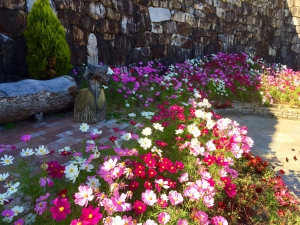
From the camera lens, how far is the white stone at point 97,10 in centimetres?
Result: 559

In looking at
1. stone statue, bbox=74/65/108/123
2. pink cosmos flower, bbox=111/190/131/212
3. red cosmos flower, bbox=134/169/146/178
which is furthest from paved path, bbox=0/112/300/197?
pink cosmos flower, bbox=111/190/131/212

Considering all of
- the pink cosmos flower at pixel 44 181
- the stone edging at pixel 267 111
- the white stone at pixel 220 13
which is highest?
the white stone at pixel 220 13

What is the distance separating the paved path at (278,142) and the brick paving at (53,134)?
2112mm

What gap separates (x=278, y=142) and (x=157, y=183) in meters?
3.11

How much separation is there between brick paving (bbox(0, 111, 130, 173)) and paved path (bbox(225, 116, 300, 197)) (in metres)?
2.11

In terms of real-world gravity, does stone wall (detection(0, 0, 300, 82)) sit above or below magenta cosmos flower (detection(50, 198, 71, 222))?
above

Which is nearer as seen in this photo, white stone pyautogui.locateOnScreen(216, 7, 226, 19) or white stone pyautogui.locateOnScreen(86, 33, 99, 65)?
white stone pyautogui.locateOnScreen(86, 33, 99, 65)

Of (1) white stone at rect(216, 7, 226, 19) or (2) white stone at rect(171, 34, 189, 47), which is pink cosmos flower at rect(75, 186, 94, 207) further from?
(1) white stone at rect(216, 7, 226, 19)

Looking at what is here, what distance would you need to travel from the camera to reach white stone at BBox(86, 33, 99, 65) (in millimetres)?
5624

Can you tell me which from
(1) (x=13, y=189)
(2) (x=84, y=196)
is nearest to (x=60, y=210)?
(2) (x=84, y=196)

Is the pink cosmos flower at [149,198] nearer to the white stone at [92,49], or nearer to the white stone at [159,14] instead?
the white stone at [92,49]

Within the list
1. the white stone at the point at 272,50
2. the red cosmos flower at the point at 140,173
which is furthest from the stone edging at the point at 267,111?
the white stone at the point at 272,50

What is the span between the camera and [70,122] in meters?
4.00

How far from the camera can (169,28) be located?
7.61 metres
